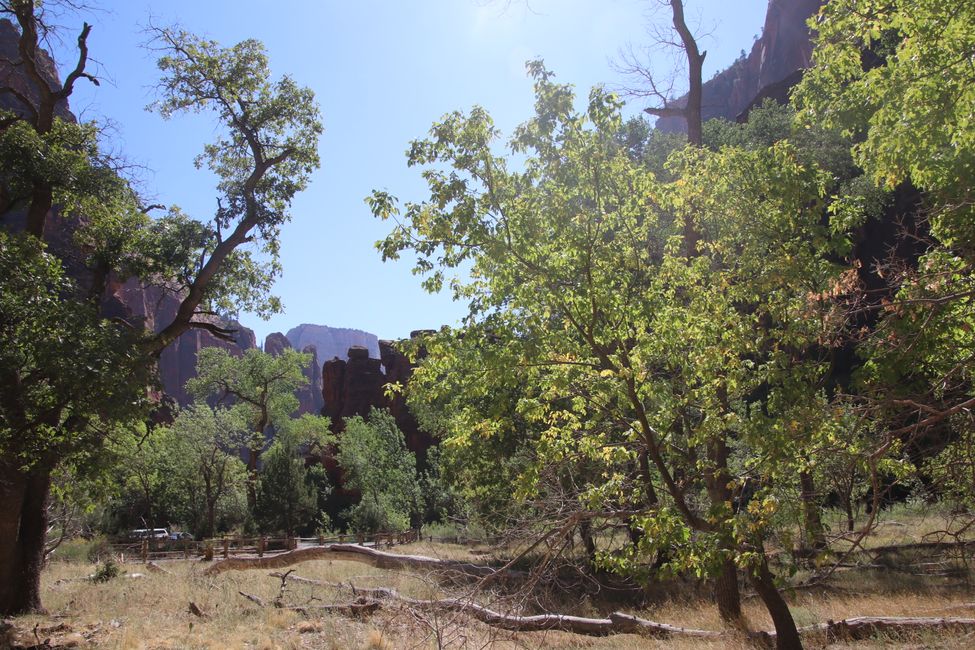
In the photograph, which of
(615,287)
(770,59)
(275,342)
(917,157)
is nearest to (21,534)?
(615,287)

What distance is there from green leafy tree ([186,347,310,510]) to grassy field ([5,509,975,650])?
90.5ft

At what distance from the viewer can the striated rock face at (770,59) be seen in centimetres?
8119

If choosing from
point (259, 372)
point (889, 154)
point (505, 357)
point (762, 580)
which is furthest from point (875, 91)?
point (259, 372)

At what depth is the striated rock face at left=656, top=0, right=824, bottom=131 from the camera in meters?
81.2

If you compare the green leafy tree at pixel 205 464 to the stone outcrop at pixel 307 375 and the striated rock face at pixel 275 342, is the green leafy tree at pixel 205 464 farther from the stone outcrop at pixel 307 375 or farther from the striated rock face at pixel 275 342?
the striated rock face at pixel 275 342

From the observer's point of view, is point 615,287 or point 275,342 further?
point 275,342

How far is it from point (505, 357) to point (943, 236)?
517 cm

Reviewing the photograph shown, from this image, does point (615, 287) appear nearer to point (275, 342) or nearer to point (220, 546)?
point (220, 546)

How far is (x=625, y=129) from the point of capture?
726 cm

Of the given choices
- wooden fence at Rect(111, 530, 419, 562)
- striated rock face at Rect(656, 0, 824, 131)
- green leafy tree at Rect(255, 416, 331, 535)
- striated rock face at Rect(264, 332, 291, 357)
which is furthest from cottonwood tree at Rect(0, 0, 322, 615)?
striated rock face at Rect(264, 332, 291, 357)

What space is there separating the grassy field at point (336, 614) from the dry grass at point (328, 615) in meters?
0.02

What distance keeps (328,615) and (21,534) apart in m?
6.23

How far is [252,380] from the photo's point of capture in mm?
45125

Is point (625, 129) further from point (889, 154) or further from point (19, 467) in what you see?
point (19, 467)
